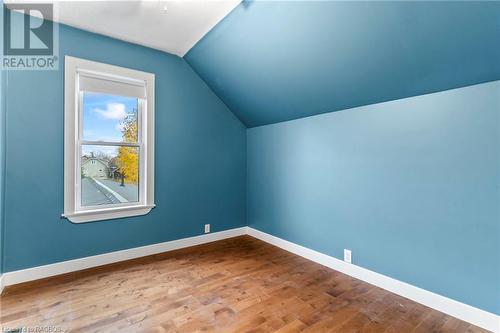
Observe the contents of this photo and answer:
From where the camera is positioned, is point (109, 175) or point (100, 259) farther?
point (109, 175)

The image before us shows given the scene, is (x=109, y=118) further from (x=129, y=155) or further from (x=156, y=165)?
(x=156, y=165)

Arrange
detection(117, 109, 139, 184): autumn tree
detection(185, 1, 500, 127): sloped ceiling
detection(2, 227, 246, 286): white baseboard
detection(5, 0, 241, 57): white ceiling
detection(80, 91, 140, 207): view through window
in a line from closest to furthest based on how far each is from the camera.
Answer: detection(185, 1, 500, 127): sloped ceiling < detection(5, 0, 241, 57): white ceiling < detection(2, 227, 246, 286): white baseboard < detection(80, 91, 140, 207): view through window < detection(117, 109, 139, 184): autumn tree

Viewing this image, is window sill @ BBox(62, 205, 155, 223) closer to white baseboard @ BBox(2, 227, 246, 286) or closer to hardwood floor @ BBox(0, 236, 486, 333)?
white baseboard @ BBox(2, 227, 246, 286)

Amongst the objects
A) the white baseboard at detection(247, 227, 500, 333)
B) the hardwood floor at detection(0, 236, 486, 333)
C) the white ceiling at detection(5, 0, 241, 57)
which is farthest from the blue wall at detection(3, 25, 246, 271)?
the white baseboard at detection(247, 227, 500, 333)

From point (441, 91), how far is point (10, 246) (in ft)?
14.2

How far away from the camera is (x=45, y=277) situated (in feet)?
8.50

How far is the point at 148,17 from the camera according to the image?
8.39 ft

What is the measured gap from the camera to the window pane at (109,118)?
9.66ft

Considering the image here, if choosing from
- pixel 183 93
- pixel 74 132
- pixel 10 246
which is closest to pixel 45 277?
pixel 10 246

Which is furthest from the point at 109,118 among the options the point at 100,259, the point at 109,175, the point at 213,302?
the point at 213,302

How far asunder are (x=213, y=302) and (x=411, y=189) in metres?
2.11

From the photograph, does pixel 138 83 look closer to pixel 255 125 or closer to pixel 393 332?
pixel 255 125

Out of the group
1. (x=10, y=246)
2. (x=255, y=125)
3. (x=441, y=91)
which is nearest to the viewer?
(x=441, y=91)

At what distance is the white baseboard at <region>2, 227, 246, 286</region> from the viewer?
2.49 metres
